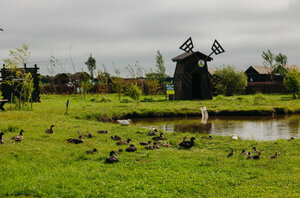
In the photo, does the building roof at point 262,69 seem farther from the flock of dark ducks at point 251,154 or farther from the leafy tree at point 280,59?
the flock of dark ducks at point 251,154

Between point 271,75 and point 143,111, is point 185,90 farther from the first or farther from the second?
point 271,75

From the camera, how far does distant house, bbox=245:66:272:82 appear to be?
3322 inches

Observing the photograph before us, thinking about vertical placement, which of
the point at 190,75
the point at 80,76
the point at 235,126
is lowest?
the point at 235,126

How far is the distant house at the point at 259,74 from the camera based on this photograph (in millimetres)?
84381

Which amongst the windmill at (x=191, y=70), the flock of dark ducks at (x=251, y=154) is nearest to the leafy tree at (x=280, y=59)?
the windmill at (x=191, y=70)

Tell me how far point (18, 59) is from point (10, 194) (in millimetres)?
22990

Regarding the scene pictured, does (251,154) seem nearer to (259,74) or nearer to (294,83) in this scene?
(294,83)

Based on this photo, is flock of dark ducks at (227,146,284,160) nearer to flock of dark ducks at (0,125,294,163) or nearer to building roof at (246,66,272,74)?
flock of dark ducks at (0,125,294,163)

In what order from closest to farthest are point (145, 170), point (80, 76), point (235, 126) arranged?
1. point (145, 170)
2. point (235, 126)
3. point (80, 76)

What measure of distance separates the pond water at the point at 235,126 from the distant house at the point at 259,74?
185 ft

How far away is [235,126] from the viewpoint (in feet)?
83.9

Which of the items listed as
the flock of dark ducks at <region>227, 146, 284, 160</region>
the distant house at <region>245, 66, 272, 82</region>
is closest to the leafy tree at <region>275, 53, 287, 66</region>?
the distant house at <region>245, 66, 272, 82</region>

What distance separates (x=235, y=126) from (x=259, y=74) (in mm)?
63211

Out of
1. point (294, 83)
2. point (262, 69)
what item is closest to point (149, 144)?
point (294, 83)
